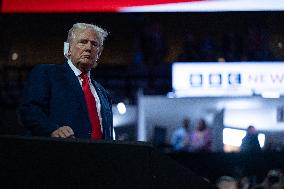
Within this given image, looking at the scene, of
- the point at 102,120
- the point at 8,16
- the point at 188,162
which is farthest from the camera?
the point at 8,16

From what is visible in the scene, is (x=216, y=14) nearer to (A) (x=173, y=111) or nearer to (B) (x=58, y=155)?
(A) (x=173, y=111)

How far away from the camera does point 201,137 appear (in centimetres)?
658

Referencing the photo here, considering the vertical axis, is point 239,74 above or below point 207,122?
above

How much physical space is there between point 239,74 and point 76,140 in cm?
542

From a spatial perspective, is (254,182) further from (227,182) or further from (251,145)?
(251,145)

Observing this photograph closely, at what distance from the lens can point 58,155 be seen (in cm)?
129

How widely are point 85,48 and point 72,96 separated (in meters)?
0.14

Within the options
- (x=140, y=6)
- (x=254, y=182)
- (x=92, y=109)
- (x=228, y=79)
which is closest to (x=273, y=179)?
(x=254, y=182)

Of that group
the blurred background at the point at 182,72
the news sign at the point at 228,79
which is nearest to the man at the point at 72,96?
the blurred background at the point at 182,72

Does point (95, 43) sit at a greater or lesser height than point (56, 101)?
greater

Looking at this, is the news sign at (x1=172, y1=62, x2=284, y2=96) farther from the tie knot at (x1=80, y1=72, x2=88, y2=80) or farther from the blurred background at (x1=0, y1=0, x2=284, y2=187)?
the tie knot at (x1=80, y1=72, x2=88, y2=80)

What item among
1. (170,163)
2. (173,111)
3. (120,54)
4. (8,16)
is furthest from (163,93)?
(170,163)

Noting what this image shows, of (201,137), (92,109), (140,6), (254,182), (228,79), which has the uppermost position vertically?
(140,6)

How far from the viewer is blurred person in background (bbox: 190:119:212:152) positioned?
6406mm
